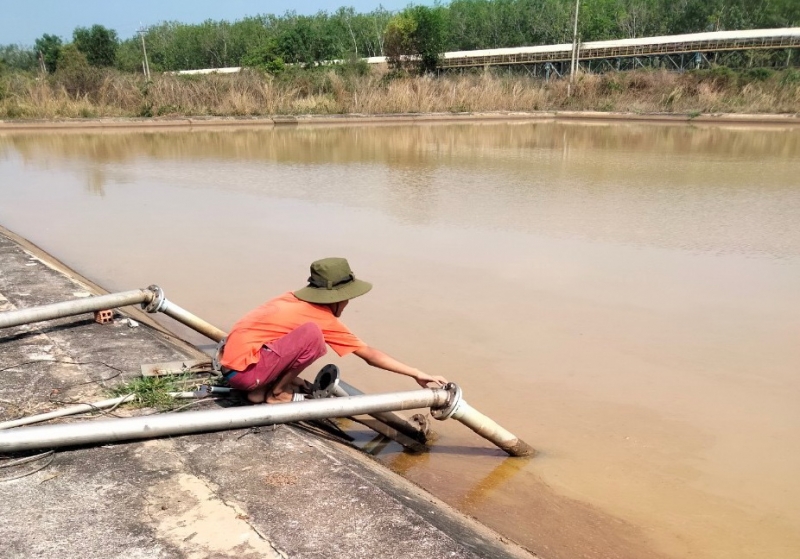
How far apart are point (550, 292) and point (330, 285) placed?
3.25 metres

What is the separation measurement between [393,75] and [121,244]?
22.5 m

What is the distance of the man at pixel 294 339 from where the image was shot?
276cm

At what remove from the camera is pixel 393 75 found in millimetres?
28078

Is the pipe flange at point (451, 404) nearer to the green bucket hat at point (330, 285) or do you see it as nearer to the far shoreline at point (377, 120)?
the green bucket hat at point (330, 285)

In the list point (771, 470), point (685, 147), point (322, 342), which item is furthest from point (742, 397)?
point (685, 147)

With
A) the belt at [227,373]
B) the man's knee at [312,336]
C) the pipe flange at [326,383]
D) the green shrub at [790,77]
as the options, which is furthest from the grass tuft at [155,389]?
the green shrub at [790,77]

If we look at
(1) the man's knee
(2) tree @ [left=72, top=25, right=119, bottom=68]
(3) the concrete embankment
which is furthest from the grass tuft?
(2) tree @ [left=72, top=25, right=119, bottom=68]

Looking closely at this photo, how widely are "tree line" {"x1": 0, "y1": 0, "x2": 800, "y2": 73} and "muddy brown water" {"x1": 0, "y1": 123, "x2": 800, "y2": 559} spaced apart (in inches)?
913

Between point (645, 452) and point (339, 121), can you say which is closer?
point (645, 452)

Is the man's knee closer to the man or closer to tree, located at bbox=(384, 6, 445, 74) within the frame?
the man

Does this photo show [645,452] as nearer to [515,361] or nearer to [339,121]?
Result: [515,361]

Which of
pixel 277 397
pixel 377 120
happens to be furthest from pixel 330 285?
pixel 377 120

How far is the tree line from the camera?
119 feet

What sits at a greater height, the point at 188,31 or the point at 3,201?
the point at 188,31
